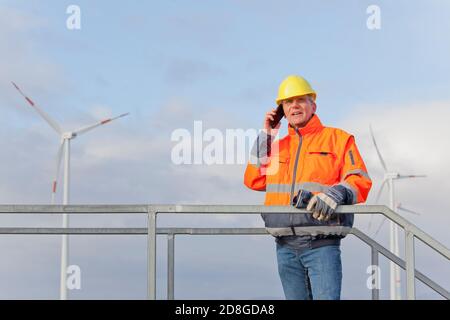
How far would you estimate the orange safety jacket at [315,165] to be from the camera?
20.5 feet

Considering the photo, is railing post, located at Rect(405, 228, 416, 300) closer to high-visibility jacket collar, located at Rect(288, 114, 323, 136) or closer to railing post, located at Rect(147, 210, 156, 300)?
high-visibility jacket collar, located at Rect(288, 114, 323, 136)

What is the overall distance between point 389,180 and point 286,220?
18147mm

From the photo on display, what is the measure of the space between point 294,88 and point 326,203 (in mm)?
994

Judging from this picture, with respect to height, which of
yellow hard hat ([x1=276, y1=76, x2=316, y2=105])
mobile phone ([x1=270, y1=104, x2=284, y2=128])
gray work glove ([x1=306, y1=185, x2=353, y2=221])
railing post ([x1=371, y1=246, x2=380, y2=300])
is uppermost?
yellow hard hat ([x1=276, y1=76, x2=316, y2=105])

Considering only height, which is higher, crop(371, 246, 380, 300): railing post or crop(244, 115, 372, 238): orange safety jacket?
crop(244, 115, 372, 238): orange safety jacket

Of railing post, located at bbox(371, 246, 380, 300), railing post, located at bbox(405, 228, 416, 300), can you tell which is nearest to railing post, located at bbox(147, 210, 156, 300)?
railing post, located at bbox(405, 228, 416, 300)

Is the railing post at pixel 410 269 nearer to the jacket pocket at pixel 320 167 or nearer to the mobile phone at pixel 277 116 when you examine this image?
the jacket pocket at pixel 320 167

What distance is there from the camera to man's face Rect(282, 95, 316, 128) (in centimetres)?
645

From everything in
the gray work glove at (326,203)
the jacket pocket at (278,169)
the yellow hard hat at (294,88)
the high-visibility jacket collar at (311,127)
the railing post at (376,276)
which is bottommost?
the railing post at (376,276)

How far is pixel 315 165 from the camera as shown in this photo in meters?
6.29

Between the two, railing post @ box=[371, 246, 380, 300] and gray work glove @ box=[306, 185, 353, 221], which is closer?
gray work glove @ box=[306, 185, 353, 221]

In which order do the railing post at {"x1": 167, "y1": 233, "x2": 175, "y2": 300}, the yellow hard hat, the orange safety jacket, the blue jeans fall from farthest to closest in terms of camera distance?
the railing post at {"x1": 167, "y1": 233, "x2": 175, "y2": 300}, the yellow hard hat, the orange safety jacket, the blue jeans

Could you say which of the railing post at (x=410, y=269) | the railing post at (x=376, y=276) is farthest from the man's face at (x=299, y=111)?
the railing post at (x=376, y=276)

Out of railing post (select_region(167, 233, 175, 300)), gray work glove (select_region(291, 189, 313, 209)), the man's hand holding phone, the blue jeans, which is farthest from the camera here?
railing post (select_region(167, 233, 175, 300))
